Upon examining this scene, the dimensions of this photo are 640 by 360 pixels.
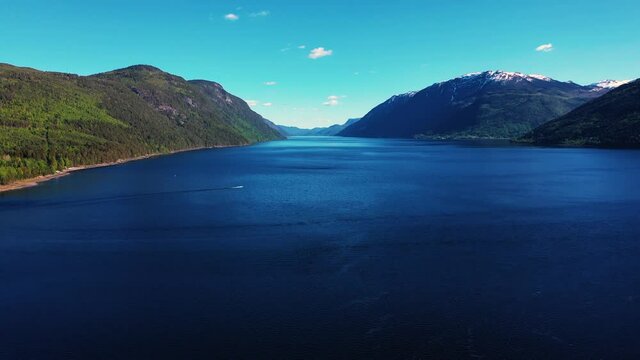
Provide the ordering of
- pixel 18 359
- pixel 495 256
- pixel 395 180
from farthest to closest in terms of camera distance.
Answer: pixel 395 180
pixel 495 256
pixel 18 359

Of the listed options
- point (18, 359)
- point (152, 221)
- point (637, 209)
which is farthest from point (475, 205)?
point (18, 359)

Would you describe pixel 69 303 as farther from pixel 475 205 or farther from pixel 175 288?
pixel 475 205

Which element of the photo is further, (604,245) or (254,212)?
(254,212)

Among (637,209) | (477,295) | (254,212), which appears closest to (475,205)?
(637,209)

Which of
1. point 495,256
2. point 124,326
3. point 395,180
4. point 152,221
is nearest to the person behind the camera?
point 124,326

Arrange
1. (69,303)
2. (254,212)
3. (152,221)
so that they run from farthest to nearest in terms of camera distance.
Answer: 1. (254,212)
2. (152,221)
3. (69,303)

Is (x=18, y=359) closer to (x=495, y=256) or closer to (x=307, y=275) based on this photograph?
(x=307, y=275)
